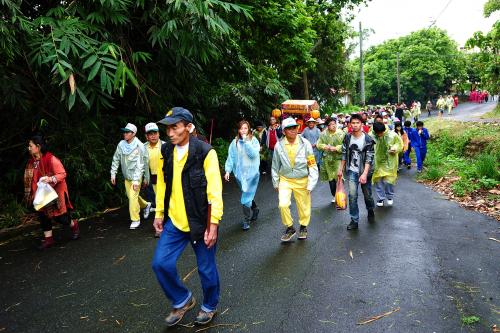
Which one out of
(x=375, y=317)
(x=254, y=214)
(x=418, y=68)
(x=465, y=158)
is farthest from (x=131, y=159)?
(x=418, y=68)

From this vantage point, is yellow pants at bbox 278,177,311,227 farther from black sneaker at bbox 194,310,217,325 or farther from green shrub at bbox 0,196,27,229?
green shrub at bbox 0,196,27,229

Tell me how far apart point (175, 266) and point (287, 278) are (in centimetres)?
164

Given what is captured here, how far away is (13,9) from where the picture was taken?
5.30m

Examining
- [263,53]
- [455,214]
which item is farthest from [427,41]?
[455,214]

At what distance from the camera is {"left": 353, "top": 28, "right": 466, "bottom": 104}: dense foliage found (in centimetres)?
4844

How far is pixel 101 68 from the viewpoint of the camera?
19.1 feet

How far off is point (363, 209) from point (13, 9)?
21.8 ft

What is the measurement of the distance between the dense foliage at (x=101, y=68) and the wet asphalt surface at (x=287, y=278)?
73.5 inches

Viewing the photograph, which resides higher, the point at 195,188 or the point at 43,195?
the point at 195,188

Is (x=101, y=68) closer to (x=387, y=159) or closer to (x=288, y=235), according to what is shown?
(x=288, y=235)

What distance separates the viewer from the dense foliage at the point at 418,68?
1907 inches

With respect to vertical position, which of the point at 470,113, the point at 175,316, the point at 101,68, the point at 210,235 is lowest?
the point at 470,113

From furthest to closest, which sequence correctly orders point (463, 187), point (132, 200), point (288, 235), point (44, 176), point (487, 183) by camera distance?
point (463, 187), point (487, 183), point (132, 200), point (288, 235), point (44, 176)

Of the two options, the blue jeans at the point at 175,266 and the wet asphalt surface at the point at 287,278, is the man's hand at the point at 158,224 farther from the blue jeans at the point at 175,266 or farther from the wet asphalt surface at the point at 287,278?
the wet asphalt surface at the point at 287,278
